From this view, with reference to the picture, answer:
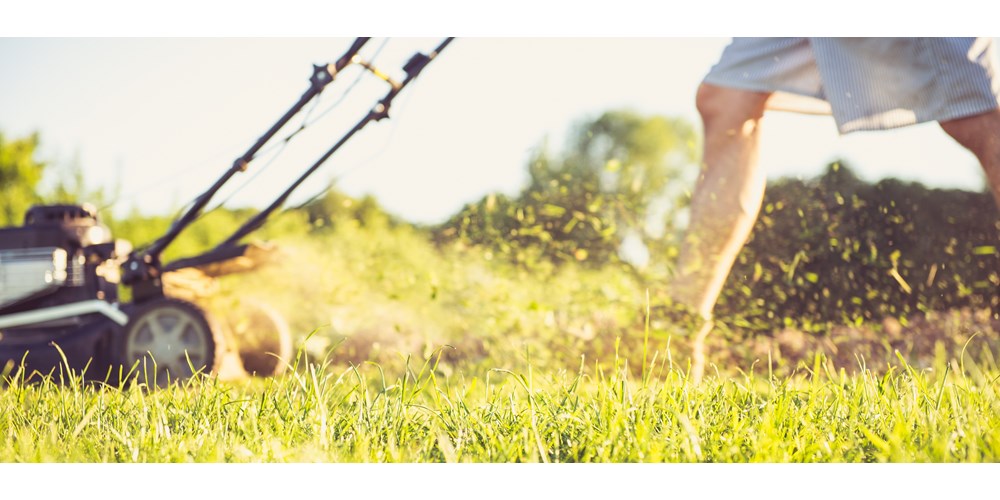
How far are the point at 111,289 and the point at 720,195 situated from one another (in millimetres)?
1850

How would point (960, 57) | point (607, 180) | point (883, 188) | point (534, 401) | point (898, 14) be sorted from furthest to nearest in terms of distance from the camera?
point (607, 180)
point (883, 188)
point (898, 14)
point (960, 57)
point (534, 401)

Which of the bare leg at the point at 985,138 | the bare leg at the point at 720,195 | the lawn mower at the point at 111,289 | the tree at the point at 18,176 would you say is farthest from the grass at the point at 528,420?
the tree at the point at 18,176

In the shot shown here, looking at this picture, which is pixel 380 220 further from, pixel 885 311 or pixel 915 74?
pixel 915 74

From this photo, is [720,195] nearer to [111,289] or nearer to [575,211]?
[575,211]

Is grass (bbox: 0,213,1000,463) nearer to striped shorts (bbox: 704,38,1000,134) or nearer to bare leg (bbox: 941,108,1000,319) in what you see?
bare leg (bbox: 941,108,1000,319)

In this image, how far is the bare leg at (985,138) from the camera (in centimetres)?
189

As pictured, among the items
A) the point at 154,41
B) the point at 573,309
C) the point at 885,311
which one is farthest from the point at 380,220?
the point at 885,311

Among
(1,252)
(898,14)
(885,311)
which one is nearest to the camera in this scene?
(898,14)

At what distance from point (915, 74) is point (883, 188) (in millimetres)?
1222

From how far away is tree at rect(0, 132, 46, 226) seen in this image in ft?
9.00

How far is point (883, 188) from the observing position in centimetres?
315

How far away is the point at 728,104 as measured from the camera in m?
2.11

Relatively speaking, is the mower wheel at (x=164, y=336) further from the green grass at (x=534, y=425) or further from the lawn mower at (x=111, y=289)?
the green grass at (x=534, y=425)

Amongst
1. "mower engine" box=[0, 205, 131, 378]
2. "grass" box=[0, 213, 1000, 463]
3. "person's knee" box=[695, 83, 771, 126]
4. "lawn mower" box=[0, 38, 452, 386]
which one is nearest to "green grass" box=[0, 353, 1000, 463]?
"grass" box=[0, 213, 1000, 463]
